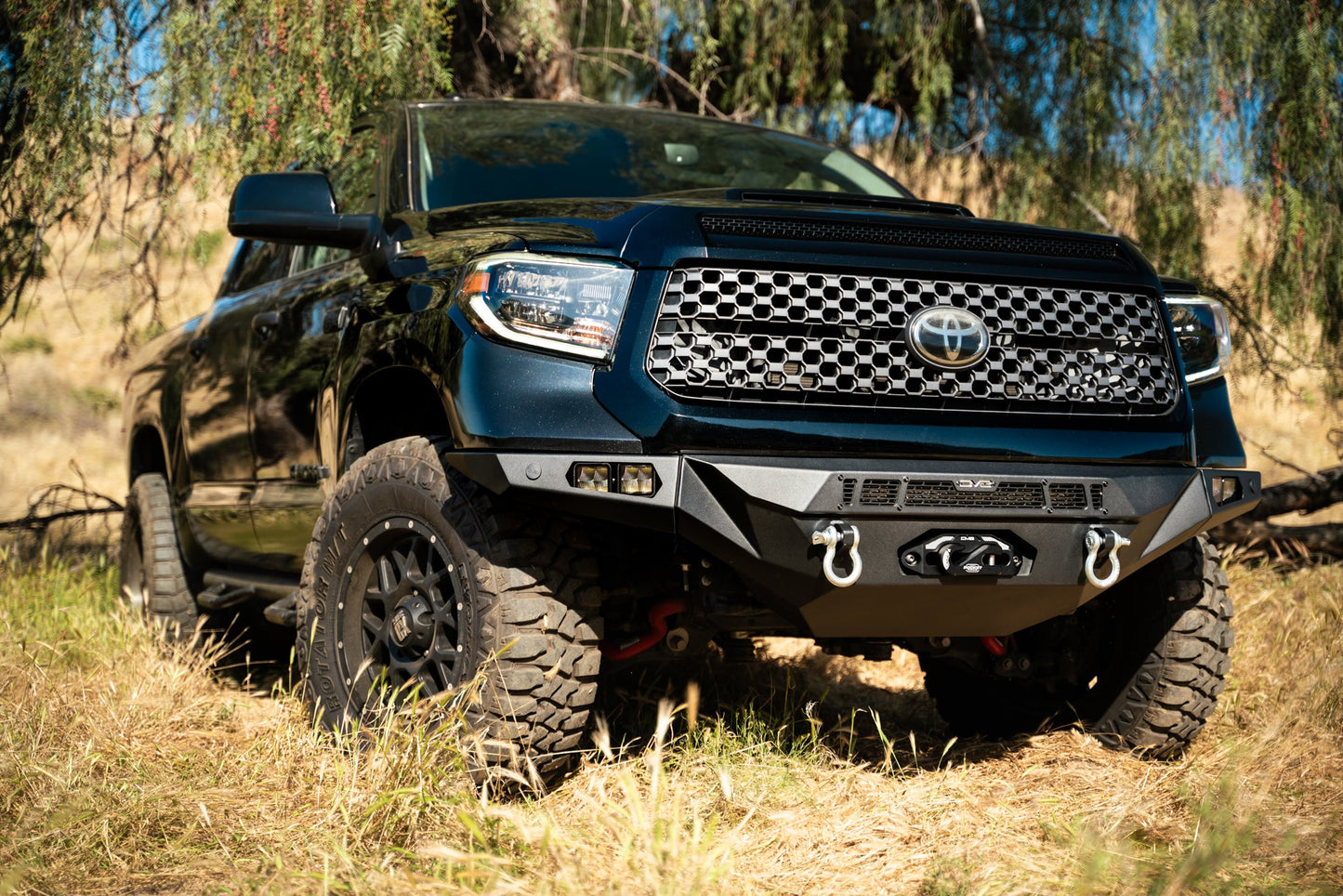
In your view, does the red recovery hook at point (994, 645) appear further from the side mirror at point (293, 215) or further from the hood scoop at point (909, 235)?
the side mirror at point (293, 215)

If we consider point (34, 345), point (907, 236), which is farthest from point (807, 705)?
point (34, 345)

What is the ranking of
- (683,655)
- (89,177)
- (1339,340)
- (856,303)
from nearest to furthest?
1. (856,303)
2. (683,655)
3. (89,177)
4. (1339,340)

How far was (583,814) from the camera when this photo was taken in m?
2.85

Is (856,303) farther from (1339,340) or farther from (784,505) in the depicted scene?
(1339,340)

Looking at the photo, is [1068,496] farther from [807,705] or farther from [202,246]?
[202,246]

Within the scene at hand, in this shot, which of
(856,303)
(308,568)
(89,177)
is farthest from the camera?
(89,177)

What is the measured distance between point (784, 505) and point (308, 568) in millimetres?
1486

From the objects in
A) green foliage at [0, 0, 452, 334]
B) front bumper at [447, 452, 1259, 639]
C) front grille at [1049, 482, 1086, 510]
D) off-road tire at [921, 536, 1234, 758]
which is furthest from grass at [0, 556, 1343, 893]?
green foliage at [0, 0, 452, 334]

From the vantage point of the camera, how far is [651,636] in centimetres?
325

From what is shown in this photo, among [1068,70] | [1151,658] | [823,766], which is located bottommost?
[823,766]

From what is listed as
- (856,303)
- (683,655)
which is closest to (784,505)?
(856,303)

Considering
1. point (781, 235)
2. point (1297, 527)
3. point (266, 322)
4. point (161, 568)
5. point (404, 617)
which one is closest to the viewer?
point (781, 235)

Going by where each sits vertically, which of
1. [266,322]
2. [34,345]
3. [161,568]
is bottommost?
[34,345]

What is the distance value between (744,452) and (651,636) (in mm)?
672
